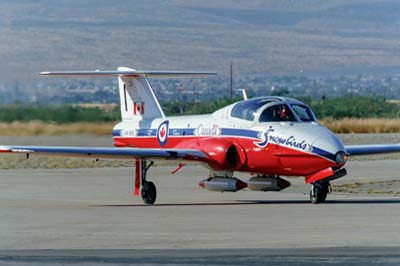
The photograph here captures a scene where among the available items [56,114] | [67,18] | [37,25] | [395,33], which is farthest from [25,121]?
[395,33]

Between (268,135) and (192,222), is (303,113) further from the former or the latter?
(192,222)

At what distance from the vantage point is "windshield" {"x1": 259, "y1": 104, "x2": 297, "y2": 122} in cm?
2694

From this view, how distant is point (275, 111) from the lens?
88.9 ft

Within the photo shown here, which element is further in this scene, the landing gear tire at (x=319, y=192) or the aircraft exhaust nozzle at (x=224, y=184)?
the aircraft exhaust nozzle at (x=224, y=184)

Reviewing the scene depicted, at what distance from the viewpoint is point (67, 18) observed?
179625 mm

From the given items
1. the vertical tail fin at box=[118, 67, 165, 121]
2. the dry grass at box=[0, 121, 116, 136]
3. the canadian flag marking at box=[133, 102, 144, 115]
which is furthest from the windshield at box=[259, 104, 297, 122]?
the dry grass at box=[0, 121, 116, 136]

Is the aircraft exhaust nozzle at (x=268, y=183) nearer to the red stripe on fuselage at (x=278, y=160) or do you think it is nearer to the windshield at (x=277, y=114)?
the red stripe on fuselage at (x=278, y=160)

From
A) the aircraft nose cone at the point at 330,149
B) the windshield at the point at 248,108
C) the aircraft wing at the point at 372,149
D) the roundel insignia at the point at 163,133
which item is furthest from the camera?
the roundel insignia at the point at 163,133

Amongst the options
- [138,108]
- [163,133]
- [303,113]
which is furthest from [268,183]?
[138,108]

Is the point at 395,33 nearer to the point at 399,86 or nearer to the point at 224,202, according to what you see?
the point at 399,86

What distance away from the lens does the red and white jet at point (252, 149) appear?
26.0 metres

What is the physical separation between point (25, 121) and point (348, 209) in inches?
947

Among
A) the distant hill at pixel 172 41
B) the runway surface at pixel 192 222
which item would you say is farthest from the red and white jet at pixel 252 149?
the distant hill at pixel 172 41

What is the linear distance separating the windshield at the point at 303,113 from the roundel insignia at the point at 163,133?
3.58 m
